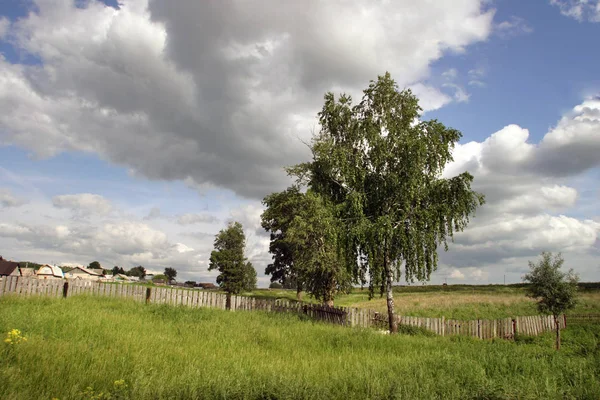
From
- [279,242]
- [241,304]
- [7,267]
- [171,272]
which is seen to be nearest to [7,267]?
[7,267]

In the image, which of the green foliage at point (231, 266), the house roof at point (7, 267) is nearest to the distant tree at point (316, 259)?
the green foliage at point (231, 266)

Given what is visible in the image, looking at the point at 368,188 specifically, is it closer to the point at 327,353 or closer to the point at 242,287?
the point at 327,353

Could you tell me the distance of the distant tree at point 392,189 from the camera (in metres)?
20.6

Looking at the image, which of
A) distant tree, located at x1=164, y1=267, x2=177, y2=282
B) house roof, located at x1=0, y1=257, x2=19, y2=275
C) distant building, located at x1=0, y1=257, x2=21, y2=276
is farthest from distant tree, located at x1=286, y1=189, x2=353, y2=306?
distant tree, located at x1=164, y1=267, x2=177, y2=282

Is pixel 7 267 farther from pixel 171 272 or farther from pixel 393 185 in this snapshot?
pixel 171 272

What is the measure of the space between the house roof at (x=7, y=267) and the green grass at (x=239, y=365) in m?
76.3

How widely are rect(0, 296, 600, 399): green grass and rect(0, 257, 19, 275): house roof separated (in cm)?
7634

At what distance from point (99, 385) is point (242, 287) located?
62816 millimetres

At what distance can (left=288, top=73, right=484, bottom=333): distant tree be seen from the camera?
2059cm

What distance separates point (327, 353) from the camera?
11.4 metres

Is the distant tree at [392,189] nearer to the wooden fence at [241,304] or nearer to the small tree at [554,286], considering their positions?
the wooden fence at [241,304]

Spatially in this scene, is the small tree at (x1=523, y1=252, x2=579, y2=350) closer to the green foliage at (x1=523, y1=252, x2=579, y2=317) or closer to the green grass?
the green foliage at (x1=523, y1=252, x2=579, y2=317)

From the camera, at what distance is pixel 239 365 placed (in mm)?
8500

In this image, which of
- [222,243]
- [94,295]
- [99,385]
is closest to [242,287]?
[222,243]
